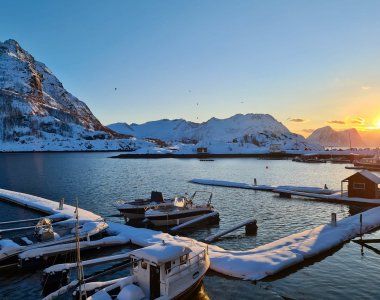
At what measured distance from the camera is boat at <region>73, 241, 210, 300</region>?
19172 mm

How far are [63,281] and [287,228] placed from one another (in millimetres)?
27713

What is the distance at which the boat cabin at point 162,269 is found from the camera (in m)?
19.5

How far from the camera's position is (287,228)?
134 feet

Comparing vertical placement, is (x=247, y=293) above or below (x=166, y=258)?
below

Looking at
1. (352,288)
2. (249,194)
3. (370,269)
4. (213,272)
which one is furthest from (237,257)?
(249,194)

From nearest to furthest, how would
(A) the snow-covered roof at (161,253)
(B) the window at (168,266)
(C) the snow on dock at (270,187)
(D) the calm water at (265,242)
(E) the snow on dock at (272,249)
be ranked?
(A) the snow-covered roof at (161,253) → (B) the window at (168,266) → (D) the calm water at (265,242) → (E) the snow on dock at (272,249) → (C) the snow on dock at (270,187)

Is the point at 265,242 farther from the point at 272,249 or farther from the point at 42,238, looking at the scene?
the point at 42,238

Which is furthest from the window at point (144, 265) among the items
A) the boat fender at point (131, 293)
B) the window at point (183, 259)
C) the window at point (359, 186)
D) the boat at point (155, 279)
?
the window at point (359, 186)

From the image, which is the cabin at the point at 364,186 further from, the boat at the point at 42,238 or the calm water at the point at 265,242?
the boat at the point at 42,238

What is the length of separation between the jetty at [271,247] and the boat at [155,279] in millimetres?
5199

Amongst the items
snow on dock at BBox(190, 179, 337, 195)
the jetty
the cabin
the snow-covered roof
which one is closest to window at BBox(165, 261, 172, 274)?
the snow-covered roof

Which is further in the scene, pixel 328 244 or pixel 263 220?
pixel 263 220

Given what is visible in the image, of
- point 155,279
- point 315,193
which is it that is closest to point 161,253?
point 155,279

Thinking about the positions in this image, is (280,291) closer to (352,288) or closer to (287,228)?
(352,288)
